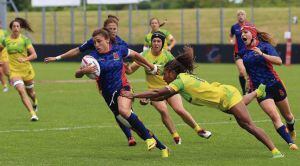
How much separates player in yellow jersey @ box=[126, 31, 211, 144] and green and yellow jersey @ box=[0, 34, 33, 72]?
16.4ft

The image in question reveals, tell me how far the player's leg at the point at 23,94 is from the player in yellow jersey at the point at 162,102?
13.9 ft

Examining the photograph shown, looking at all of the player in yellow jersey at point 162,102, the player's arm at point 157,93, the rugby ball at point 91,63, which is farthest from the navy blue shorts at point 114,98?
the player's arm at point 157,93

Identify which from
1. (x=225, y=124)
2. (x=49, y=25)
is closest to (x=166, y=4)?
(x=49, y=25)

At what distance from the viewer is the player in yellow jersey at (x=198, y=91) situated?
1123cm

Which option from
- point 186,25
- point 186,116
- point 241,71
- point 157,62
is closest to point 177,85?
point 186,116

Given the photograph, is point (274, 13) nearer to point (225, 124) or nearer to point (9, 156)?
point (225, 124)

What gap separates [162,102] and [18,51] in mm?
5666

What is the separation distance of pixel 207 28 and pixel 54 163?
49275mm

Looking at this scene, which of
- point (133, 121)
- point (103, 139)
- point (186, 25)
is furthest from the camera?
point (186, 25)

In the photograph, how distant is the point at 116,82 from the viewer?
12641 millimetres

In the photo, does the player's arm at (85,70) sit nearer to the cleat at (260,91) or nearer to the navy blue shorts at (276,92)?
the cleat at (260,91)

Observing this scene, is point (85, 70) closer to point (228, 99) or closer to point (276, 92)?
point (228, 99)

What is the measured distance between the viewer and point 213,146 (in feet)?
43.8

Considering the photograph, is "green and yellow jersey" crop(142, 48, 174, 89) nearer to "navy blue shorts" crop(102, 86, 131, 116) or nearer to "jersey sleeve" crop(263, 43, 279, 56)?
"navy blue shorts" crop(102, 86, 131, 116)
